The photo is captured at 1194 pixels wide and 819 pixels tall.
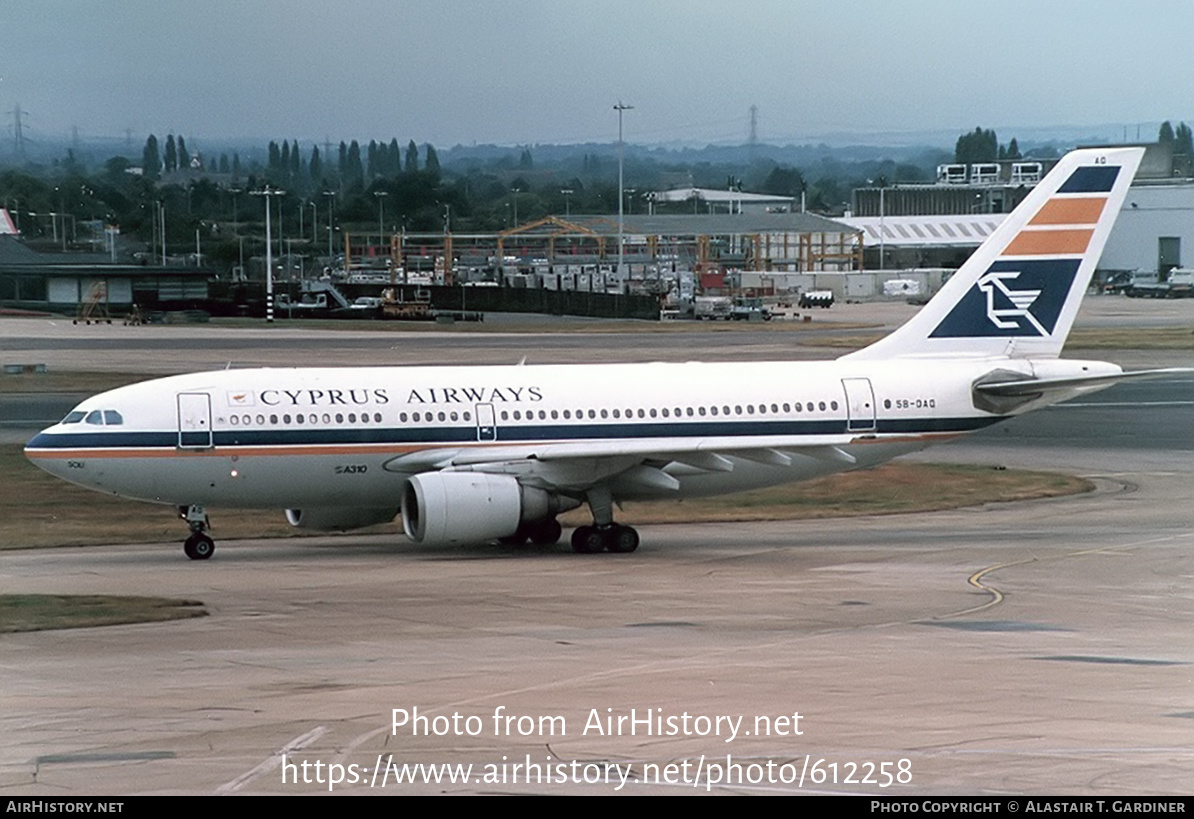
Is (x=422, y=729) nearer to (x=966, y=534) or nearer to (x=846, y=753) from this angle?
(x=846, y=753)

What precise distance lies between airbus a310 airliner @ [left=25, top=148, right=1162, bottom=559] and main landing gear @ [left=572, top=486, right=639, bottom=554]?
0.04 meters

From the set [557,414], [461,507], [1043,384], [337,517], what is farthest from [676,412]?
[1043,384]

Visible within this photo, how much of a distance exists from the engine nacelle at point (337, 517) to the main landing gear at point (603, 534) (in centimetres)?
437

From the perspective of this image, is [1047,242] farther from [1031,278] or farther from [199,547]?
[199,547]

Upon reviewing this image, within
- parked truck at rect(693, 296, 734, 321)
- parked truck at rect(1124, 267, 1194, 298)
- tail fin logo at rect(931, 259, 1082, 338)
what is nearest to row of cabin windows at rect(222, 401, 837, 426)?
tail fin logo at rect(931, 259, 1082, 338)

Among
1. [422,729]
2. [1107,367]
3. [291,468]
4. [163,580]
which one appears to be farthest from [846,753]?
[1107,367]

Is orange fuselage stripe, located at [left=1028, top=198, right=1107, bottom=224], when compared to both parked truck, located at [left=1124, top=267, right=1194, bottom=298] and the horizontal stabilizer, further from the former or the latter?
parked truck, located at [left=1124, top=267, right=1194, bottom=298]

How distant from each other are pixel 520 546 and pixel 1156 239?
13359 cm

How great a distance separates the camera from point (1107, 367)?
125ft

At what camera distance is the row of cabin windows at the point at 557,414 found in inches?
1371

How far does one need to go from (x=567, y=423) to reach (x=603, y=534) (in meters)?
2.54

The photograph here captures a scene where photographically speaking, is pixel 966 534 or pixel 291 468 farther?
pixel 966 534

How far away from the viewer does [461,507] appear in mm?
33625

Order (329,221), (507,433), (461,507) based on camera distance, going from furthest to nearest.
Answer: (329,221) < (507,433) < (461,507)
